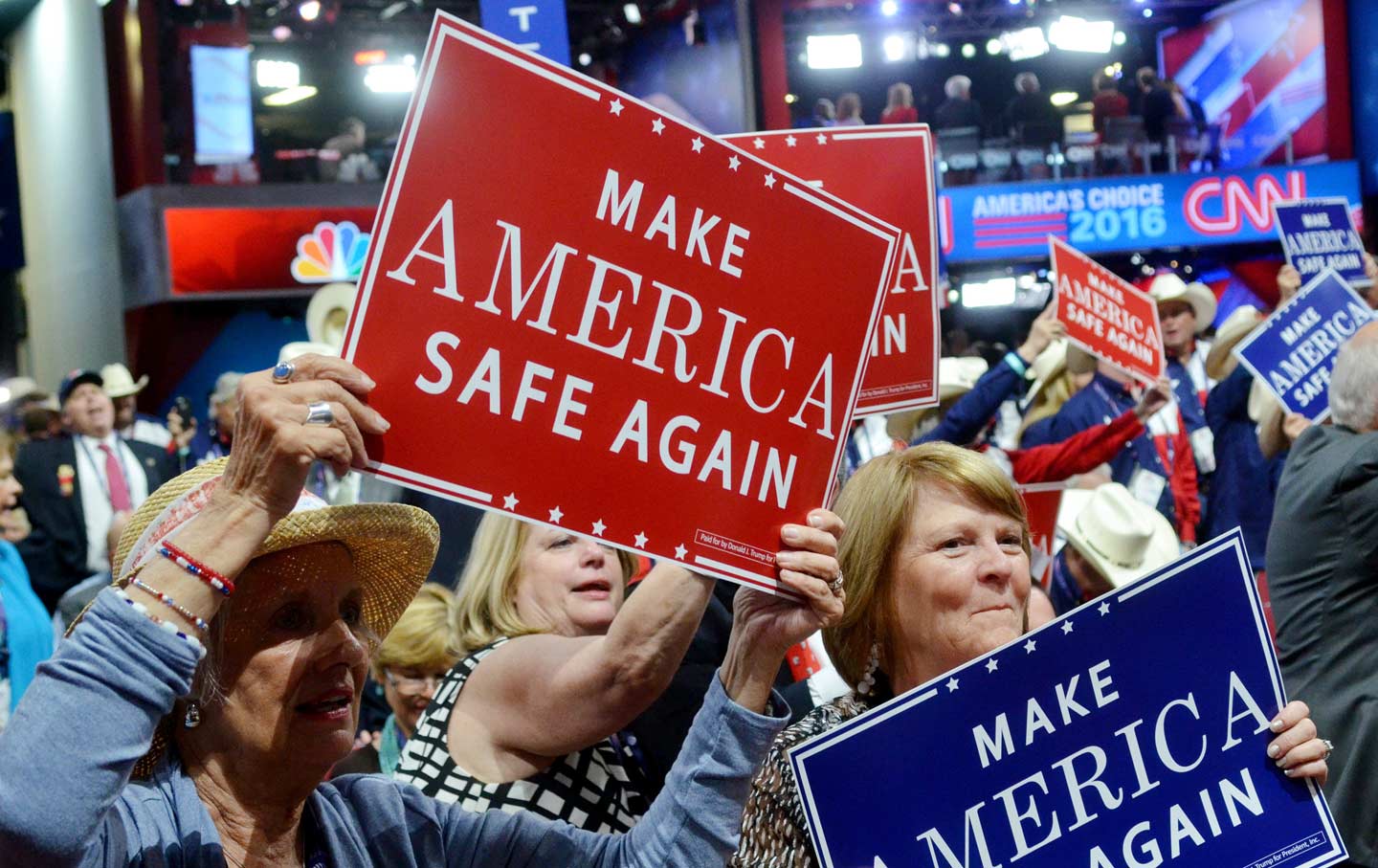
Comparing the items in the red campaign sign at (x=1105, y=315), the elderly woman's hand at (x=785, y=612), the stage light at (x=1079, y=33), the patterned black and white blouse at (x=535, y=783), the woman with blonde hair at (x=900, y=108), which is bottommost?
the patterned black and white blouse at (x=535, y=783)

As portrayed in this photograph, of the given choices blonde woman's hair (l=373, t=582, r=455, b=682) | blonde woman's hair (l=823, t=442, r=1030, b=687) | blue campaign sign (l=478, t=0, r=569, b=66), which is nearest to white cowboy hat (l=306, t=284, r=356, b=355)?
blue campaign sign (l=478, t=0, r=569, b=66)

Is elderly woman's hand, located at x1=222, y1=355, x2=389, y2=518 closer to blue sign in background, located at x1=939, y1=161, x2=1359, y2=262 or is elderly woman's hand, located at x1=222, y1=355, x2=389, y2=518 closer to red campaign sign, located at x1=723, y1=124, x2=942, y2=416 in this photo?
red campaign sign, located at x1=723, y1=124, x2=942, y2=416

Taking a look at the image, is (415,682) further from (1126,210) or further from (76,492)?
(1126,210)

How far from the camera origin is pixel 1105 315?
21.5ft

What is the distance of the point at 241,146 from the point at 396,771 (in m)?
15.8

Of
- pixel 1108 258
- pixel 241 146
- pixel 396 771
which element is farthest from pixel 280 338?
pixel 396 771

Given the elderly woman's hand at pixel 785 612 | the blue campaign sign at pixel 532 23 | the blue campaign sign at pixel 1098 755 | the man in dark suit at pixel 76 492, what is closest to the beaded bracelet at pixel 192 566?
the elderly woman's hand at pixel 785 612

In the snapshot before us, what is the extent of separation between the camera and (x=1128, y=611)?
2.36 meters

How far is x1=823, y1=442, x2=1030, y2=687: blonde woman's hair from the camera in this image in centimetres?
280

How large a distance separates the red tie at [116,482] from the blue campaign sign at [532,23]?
4.70 m

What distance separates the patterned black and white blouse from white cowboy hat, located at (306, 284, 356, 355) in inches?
312

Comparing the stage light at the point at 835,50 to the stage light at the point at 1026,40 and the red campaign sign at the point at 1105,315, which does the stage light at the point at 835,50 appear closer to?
the stage light at the point at 1026,40

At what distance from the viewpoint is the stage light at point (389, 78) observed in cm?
2111

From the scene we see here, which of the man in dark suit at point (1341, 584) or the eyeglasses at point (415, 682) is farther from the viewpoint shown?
the eyeglasses at point (415, 682)
